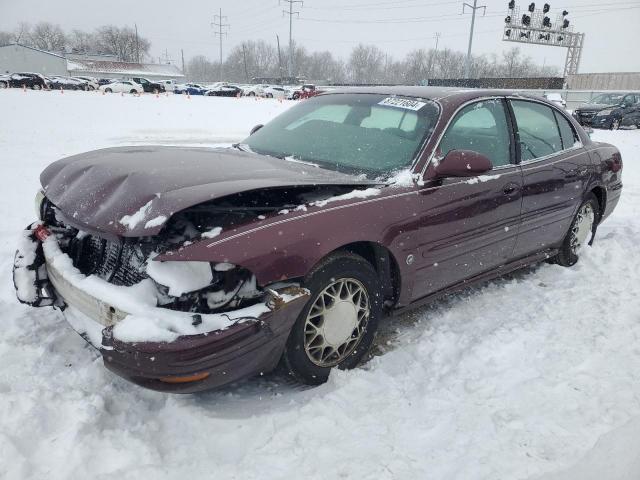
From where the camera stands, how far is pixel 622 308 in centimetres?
358

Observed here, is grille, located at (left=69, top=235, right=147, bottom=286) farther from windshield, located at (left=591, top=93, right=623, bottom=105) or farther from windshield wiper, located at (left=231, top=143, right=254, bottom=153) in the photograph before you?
windshield, located at (left=591, top=93, right=623, bottom=105)

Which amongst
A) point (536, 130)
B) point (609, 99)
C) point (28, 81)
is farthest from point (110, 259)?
point (28, 81)

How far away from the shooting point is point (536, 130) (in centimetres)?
393

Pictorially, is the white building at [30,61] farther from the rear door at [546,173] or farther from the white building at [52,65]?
the rear door at [546,173]

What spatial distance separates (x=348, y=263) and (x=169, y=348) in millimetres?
998

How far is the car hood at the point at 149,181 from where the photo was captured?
2098mm

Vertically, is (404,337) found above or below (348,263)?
below

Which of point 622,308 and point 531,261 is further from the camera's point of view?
point 531,261

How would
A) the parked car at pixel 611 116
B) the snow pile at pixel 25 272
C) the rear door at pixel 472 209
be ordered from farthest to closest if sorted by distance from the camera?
the parked car at pixel 611 116
the rear door at pixel 472 209
the snow pile at pixel 25 272

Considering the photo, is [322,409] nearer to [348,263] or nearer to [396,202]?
[348,263]

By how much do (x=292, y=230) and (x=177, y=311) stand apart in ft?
2.02

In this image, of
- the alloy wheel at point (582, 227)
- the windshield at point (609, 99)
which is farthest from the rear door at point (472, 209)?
the windshield at point (609, 99)

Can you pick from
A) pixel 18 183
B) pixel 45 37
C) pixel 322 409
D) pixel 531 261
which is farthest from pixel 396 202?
pixel 45 37

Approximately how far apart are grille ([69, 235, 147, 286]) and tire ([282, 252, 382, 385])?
0.79 metres
